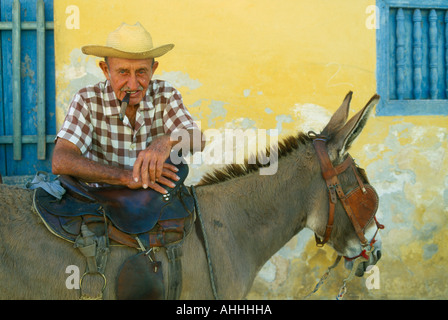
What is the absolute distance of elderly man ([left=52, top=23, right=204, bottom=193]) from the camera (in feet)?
7.98

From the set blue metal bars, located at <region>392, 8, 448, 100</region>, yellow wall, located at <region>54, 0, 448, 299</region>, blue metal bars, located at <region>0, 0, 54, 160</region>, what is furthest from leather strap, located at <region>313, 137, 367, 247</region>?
blue metal bars, located at <region>0, 0, 54, 160</region>

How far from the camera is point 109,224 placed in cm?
232

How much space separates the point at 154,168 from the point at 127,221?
0.33m

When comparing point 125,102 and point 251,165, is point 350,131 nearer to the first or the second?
point 251,165

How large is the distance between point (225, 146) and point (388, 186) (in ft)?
6.30

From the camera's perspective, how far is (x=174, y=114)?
9.64ft

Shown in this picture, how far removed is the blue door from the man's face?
2281mm

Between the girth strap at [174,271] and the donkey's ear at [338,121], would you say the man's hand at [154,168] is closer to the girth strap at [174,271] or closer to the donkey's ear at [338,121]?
the girth strap at [174,271]

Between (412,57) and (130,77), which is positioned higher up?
(412,57)

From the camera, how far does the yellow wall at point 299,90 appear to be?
15.1ft

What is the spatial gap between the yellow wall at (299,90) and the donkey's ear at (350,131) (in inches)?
82.1

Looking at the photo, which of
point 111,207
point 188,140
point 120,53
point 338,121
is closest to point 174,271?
point 111,207

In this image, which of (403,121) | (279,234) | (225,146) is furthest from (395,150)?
(279,234)
